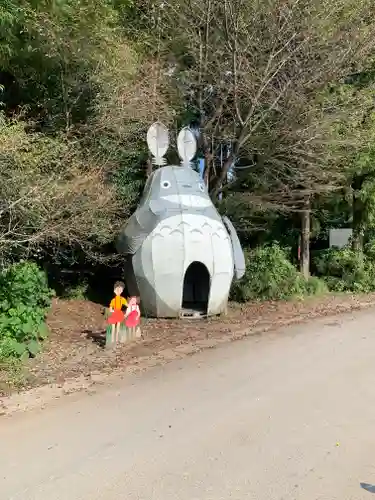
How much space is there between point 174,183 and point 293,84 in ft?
11.9

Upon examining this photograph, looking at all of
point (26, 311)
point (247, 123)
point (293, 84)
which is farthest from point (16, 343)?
point (293, 84)

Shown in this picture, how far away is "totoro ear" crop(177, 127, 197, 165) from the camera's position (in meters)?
10.7

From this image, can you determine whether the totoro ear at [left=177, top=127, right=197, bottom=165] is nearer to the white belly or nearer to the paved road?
the white belly

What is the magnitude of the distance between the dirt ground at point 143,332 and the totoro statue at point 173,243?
55 centimetres

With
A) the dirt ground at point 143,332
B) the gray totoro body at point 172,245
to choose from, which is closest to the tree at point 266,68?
the gray totoro body at point 172,245

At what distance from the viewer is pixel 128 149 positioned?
Answer: 37.3ft

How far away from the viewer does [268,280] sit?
13195mm

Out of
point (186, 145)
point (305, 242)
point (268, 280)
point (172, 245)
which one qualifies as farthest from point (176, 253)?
point (305, 242)

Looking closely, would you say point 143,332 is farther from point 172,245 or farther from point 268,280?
point 268,280

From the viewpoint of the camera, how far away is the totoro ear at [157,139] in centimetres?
1027

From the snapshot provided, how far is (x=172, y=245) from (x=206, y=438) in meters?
5.17

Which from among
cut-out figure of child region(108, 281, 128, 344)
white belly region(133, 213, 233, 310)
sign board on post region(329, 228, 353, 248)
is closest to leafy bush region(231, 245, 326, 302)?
white belly region(133, 213, 233, 310)

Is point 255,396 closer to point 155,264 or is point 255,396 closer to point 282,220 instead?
point 155,264

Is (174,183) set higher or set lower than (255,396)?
higher
